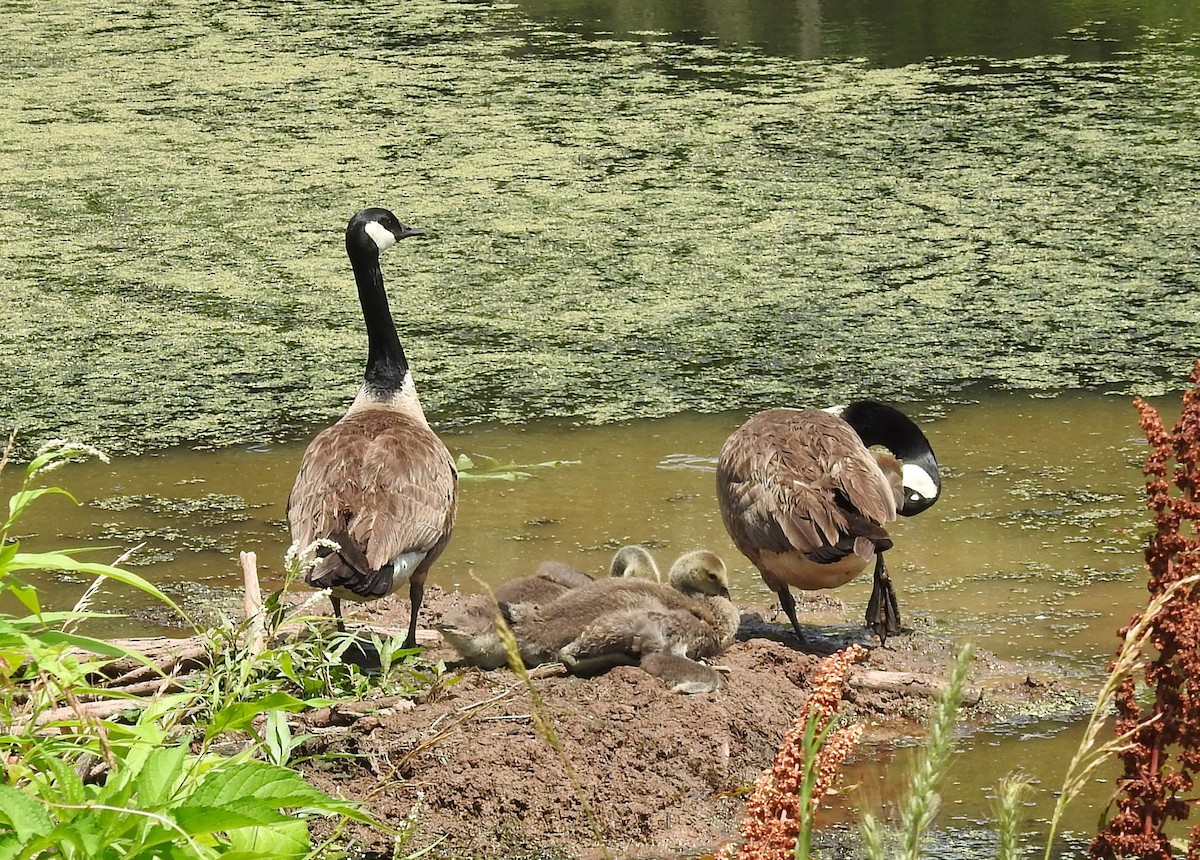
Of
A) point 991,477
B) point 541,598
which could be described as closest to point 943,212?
point 991,477

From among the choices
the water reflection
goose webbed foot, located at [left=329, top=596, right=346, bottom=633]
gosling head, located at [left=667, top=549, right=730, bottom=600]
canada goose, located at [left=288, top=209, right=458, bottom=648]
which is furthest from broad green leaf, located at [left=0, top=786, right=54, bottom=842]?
the water reflection

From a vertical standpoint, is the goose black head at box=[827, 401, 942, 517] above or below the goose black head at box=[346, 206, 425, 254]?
below

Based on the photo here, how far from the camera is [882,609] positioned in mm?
4625

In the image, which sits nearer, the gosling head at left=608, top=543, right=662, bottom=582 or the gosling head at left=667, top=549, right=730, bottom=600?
the gosling head at left=667, top=549, right=730, bottom=600

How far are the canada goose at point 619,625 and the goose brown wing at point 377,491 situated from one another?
389 millimetres

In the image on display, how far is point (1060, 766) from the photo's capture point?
12.4ft

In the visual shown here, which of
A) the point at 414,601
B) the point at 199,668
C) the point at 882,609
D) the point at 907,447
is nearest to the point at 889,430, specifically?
the point at 907,447

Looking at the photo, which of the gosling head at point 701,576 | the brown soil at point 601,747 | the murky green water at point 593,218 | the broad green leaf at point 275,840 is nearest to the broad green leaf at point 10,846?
the broad green leaf at point 275,840

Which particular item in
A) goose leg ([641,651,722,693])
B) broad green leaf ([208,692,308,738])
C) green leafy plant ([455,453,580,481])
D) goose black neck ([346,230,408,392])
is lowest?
green leafy plant ([455,453,580,481])

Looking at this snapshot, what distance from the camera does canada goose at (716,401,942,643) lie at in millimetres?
4367

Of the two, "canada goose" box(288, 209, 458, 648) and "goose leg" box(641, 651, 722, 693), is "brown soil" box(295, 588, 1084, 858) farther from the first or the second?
"canada goose" box(288, 209, 458, 648)

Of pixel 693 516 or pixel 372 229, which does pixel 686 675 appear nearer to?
pixel 693 516

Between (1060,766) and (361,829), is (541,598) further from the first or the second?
(1060,766)

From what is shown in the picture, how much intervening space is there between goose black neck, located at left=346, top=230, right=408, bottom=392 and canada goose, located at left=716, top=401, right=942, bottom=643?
1300mm
